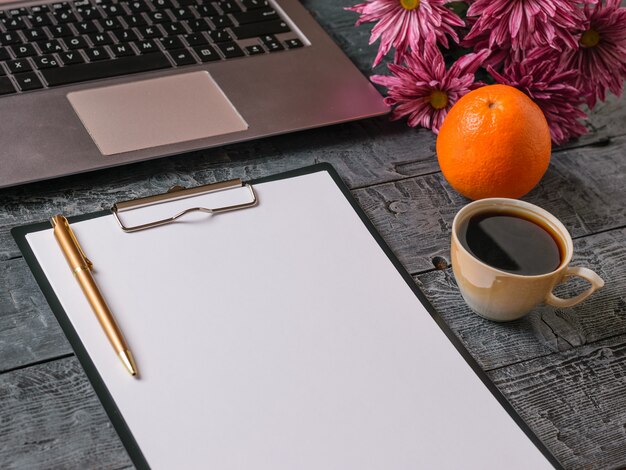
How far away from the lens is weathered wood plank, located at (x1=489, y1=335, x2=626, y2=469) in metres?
0.53

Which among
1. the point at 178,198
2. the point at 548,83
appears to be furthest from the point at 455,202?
the point at 178,198

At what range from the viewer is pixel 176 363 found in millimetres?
532

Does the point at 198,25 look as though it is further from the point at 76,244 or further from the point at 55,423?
the point at 55,423

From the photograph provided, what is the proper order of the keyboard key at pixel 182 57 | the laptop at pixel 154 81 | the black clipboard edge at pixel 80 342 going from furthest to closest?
1. the keyboard key at pixel 182 57
2. the laptop at pixel 154 81
3. the black clipboard edge at pixel 80 342

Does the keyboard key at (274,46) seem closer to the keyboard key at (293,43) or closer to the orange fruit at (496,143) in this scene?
the keyboard key at (293,43)

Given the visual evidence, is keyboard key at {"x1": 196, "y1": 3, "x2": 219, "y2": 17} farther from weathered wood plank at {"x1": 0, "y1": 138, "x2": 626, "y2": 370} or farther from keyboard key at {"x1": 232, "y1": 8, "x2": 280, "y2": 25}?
weathered wood plank at {"x1": 0, "y1": 138, "x2": 626, "y2": 370}

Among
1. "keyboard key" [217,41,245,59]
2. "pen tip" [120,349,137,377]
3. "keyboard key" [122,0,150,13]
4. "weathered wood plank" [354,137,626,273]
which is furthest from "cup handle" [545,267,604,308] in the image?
"keyboard key" [122,0,150,13]

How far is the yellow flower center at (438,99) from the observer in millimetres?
772

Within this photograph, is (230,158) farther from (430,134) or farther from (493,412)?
(493,412)

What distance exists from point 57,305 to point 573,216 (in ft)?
1.52

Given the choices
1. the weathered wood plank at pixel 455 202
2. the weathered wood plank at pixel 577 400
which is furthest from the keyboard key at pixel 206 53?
the weathered wood plank at pixel 577 400

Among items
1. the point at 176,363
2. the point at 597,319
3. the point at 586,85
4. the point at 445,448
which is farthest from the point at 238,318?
the point at 586,85

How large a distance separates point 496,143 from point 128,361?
1.13 ft

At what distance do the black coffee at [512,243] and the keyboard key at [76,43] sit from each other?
429 millimetres
